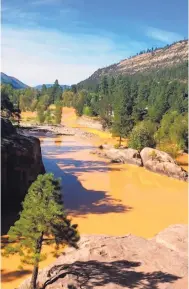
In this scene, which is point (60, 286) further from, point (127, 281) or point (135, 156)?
point (135, 156)

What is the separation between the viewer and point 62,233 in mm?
16750

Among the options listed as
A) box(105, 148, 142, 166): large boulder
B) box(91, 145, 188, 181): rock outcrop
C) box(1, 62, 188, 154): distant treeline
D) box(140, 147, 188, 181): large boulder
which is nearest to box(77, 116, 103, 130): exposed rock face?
box(1, 62, 188, 154): distant treeline

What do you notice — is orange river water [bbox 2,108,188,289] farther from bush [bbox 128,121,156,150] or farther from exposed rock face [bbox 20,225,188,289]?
bush [bbox 128,121,156,150]

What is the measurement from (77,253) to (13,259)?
5214mm

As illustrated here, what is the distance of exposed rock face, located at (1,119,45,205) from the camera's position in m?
30.5

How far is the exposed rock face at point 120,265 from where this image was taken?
1773 centimetres

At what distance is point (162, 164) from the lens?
51031 millimetres

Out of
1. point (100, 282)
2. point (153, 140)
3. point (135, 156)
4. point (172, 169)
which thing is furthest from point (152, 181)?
point (100, 282)

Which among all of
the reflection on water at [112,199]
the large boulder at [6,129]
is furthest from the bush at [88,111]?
the large boulder at [6,129]

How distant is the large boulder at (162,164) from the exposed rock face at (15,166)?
22.6m

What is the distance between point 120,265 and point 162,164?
3279cm

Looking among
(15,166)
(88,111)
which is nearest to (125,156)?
(15,166)

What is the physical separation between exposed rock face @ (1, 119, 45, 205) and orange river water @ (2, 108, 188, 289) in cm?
529

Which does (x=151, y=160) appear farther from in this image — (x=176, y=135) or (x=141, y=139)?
(x=176, y=135)
